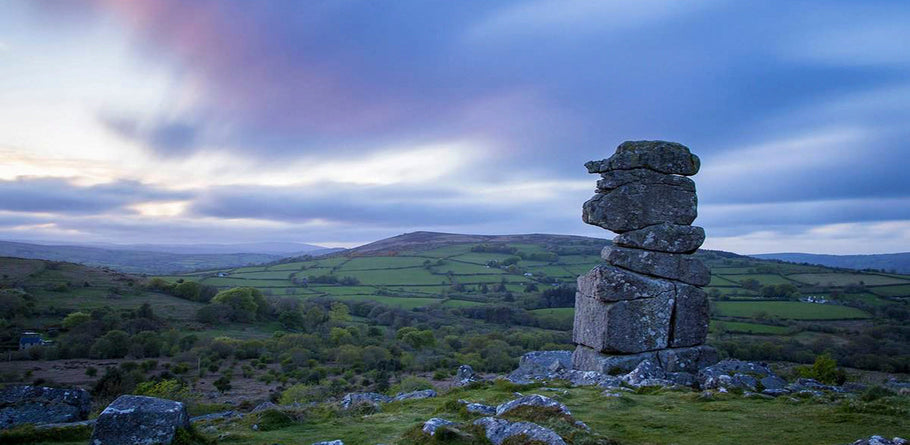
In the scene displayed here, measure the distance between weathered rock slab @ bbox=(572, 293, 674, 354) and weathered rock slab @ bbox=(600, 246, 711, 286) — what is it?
119 centimetres

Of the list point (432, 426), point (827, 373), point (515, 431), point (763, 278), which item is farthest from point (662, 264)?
point (763, 278)

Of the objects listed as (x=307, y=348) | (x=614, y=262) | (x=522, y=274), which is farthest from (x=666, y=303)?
(x=522, y=274)

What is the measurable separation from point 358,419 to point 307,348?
41.0m

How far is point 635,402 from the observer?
14164mm

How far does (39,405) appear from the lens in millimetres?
13031

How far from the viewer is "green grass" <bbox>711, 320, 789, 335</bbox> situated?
5462cm

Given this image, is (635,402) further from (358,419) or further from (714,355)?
(714,355)

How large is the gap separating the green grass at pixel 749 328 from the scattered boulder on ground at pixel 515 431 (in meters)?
53.7

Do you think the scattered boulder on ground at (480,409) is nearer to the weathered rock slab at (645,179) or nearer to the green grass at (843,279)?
the weathered rock slab at (645,179)

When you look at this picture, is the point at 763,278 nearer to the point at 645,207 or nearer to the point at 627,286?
the point at 645,207

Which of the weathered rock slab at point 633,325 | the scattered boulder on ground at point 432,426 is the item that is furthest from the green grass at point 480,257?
the scattered boulder on ground at point 432,426

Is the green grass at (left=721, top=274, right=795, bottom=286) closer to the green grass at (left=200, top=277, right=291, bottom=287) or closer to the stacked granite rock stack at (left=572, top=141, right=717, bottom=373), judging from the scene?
the stacked granite rock stack at (left=572, top=141, right=717, bottom=373)

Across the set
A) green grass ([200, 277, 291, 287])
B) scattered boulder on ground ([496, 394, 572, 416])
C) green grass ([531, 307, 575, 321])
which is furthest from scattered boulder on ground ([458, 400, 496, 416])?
green grass ([200, 277, 291, 287])

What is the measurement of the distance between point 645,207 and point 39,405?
2246cm
